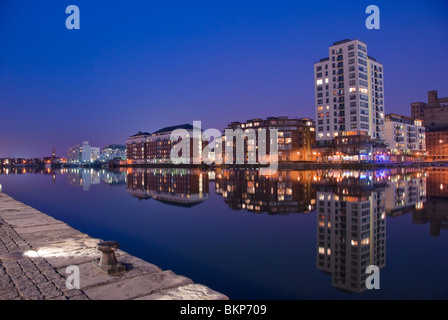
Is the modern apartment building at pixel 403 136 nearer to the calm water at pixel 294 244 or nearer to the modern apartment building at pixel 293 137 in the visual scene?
the modern apartment building at pixel 293 137

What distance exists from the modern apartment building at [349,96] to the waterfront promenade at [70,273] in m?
116

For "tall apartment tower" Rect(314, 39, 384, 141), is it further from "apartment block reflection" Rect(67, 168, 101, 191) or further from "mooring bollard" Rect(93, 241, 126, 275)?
"mooring bollard" Rect(93, 241, 126, 275)

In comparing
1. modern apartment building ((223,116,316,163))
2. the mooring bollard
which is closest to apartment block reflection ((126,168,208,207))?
the mooring bollard

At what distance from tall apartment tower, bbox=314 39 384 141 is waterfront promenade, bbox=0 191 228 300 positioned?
397ft

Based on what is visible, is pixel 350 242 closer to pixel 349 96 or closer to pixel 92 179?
pixel 92 179

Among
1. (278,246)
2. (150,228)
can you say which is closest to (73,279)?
(278,246)

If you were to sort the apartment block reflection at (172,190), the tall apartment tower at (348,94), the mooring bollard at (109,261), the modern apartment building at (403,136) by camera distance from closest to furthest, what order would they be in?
the mooring bollard at (109,261) < the apartment block reflection at (172,190) < the tall apartment tower at (348,94) < the modern apartment building at (403,136)

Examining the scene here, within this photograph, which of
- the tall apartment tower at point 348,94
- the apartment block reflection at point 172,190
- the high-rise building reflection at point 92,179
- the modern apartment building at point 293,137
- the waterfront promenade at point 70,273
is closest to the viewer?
the waterfront promenade at point 70,273

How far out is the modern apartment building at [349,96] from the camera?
386 ft

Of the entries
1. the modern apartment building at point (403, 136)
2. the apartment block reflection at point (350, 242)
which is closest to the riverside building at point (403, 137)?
the modern apartment building at point (403, 136)

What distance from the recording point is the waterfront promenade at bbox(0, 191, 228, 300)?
243 inches

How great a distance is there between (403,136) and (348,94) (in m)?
55.6

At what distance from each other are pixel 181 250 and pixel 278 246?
11.7 feet
